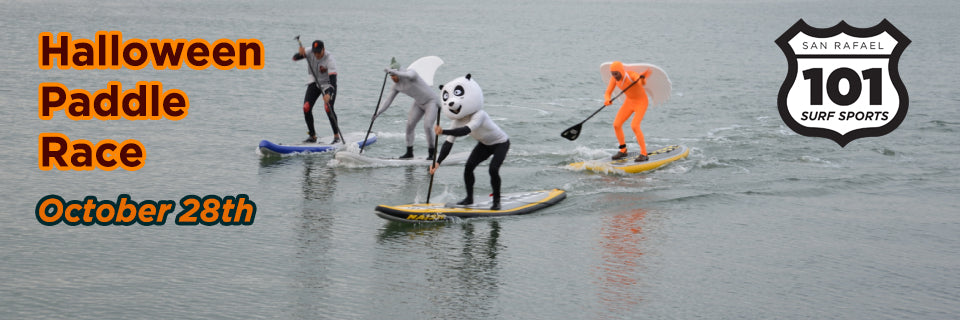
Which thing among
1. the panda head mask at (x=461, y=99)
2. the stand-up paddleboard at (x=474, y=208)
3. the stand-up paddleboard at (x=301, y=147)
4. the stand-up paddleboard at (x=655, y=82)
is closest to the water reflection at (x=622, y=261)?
the stand-up paddleboard at (x=474, y=208)

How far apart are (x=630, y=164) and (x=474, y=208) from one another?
5043 millimetres

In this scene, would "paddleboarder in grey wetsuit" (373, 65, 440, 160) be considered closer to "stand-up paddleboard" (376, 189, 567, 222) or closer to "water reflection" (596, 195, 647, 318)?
"stand-up paddleboard" (376, 189, 567, 222)

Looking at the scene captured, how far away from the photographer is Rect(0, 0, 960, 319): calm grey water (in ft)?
37.2

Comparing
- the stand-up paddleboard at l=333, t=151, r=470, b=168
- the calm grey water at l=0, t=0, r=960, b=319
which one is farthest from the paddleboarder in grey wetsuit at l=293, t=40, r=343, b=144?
the stand-up paddleboard at l=333, t=151, r=470, b=168

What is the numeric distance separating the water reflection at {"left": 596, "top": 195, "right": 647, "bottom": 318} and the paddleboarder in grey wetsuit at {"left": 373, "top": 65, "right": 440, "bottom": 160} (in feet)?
13.8

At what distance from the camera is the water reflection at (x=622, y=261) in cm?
1128

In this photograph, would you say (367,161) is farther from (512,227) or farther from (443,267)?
(443,267)

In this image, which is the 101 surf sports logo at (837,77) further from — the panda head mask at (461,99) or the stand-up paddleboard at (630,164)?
the panda head mask at (461,99)

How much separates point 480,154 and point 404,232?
181cm

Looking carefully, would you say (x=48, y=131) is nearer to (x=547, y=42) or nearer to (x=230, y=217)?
(x=230, y=217)

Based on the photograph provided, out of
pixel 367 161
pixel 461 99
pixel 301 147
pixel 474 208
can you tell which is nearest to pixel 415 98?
pixel 367 161

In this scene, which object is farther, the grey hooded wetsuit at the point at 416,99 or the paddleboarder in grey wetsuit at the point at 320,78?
the paddleboarder in grey wetsuit at the point at 320,78

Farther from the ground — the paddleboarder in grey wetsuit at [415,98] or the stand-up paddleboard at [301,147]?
the paddleboarder in grey wetsuit at [415,98]

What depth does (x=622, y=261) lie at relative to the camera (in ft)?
42.3
